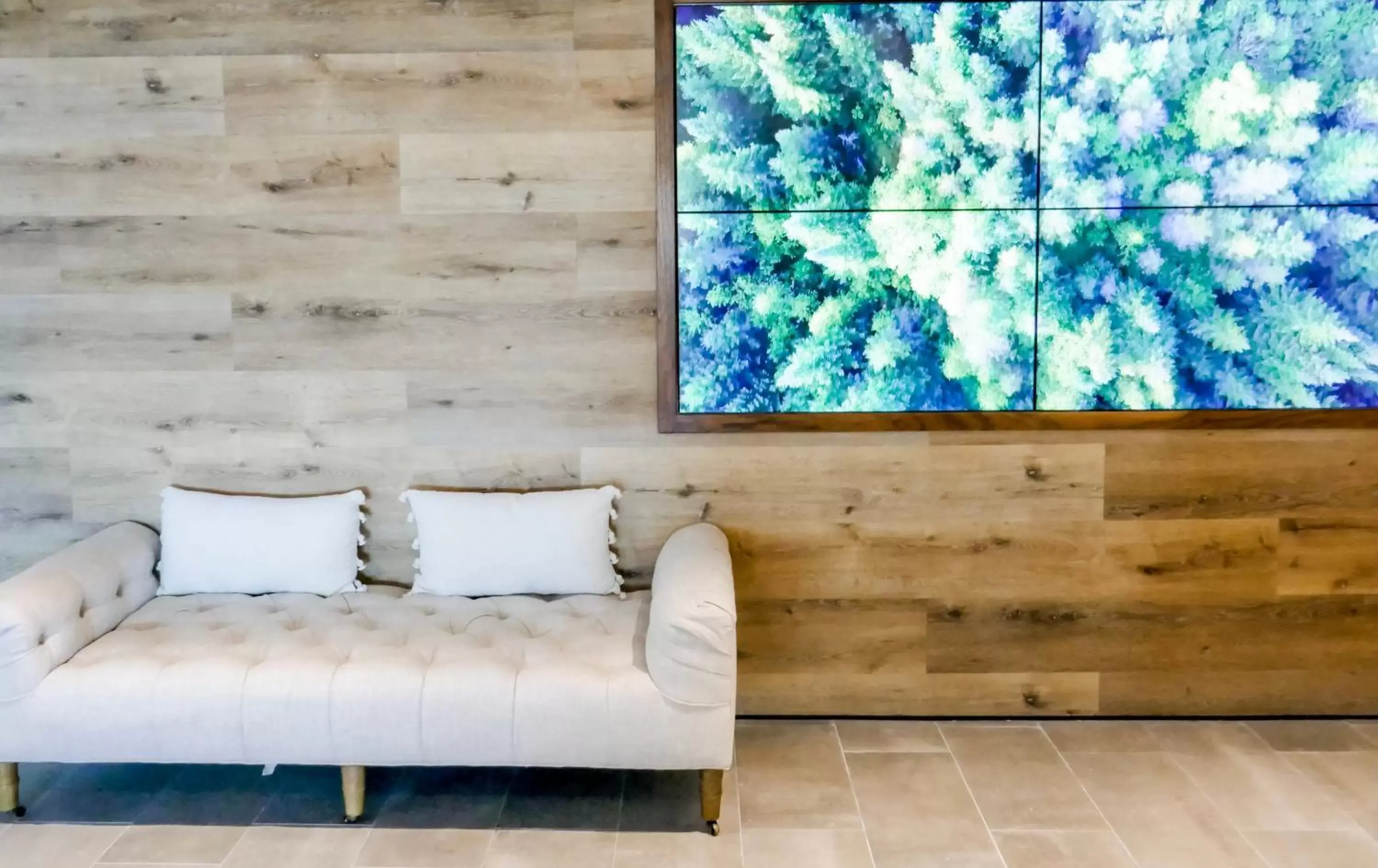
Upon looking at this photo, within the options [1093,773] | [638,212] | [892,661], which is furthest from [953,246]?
[1093,773]

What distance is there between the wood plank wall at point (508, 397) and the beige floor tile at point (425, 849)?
883 millimetres

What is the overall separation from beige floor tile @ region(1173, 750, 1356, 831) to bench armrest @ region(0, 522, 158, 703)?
293 centimetres

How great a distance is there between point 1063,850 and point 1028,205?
1.74 meters

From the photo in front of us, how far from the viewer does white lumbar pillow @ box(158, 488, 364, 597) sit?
123 inches

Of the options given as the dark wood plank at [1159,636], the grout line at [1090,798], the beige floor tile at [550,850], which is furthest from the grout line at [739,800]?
the grout line at [1090,798]

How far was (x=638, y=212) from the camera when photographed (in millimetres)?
3141

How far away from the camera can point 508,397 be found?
3.23m

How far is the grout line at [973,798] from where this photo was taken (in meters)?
2.54

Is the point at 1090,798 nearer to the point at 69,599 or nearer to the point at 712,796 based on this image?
the point at 712,796

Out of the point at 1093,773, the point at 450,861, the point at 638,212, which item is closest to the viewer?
the point at 450,861

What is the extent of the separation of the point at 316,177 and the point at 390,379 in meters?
0.62

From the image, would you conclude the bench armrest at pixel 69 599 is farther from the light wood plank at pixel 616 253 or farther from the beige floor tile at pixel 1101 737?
the beige floor tile at pixel 1101 737

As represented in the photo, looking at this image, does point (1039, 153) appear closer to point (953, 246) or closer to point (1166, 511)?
point (953, 246)

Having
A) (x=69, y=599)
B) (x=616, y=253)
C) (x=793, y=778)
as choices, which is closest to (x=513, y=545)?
(x=616, y=253)
